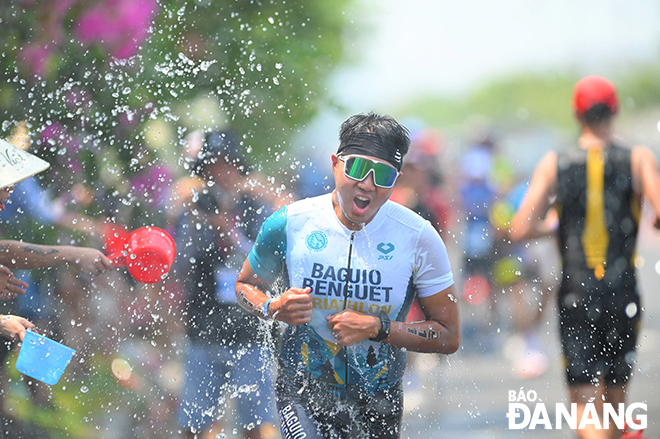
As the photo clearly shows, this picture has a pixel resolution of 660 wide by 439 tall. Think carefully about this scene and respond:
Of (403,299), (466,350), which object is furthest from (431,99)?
(403,299)

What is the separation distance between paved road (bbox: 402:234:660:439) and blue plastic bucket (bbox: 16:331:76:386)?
2.61 metres

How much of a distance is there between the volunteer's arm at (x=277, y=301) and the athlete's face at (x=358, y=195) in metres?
0.35

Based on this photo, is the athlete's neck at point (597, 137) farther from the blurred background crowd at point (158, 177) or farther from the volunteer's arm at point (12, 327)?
the volunteer's arm at point (12, 327)

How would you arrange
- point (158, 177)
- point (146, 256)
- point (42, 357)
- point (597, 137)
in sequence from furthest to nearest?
1. point (158, 177)
2. point (597, 137)
3. point (146, 256)
4. point (42, 357)

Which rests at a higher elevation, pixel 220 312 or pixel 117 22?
pixel 117 22

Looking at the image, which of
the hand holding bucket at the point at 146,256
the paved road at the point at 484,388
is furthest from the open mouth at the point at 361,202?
the paved road at the point at 484,388

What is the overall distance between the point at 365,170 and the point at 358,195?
100mm

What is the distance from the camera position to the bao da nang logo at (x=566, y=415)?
14.0 feet

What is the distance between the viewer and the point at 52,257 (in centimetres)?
408

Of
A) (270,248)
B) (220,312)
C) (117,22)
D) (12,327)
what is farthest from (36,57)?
(270,248)

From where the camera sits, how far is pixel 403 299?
3.35 meters

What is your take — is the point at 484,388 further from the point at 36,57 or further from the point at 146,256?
the point at 36,57

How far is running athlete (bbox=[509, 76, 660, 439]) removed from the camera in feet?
14.0

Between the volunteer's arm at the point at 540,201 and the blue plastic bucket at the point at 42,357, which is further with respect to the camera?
the volunteer's arm at the point at 540,201
